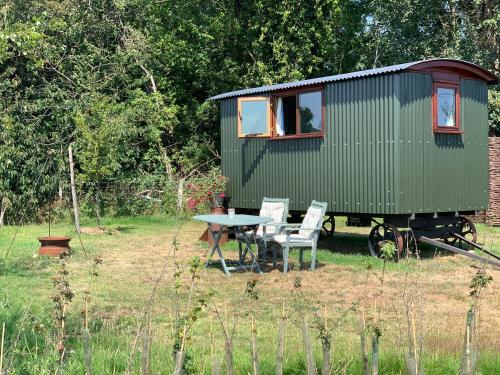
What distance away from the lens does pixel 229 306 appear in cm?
602

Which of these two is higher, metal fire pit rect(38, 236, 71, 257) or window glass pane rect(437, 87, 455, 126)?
window glass pane rect(437, 87, 455, 126)

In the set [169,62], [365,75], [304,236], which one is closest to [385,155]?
[365,75]

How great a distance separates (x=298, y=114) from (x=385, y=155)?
198 cm

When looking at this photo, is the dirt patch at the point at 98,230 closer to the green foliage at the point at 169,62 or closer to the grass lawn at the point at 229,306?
the grass lawn at the point at 229,306

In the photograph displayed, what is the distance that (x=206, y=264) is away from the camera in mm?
8367

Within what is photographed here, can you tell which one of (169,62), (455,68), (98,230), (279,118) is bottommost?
(98,230)

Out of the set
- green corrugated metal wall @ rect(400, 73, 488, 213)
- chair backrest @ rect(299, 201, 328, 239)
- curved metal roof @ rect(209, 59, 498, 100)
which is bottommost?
chair backrest @ rect(299, 201, 328, 239)

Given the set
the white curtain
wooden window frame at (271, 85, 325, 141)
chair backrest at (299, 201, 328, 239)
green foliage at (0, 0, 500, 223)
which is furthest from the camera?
green foliage at (0, 0, 500, 223)

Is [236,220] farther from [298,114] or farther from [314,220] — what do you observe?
[298,114]

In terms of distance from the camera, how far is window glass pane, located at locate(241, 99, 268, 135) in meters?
11.2

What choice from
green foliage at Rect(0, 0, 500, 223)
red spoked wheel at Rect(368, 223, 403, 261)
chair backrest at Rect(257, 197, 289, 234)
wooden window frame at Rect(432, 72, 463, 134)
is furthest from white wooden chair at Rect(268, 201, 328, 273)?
green foliage at Rect(0, 0, 500, 223)

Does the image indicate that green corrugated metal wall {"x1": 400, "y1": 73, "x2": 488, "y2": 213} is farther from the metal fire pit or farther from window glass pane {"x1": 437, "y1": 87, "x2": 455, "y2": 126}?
the metal fire pit

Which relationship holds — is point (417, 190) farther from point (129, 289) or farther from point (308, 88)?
point (129, 289)

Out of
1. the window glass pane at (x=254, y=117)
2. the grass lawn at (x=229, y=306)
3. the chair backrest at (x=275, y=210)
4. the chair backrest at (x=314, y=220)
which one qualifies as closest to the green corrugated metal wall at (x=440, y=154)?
the grass lawn at (x=229, y=306)
